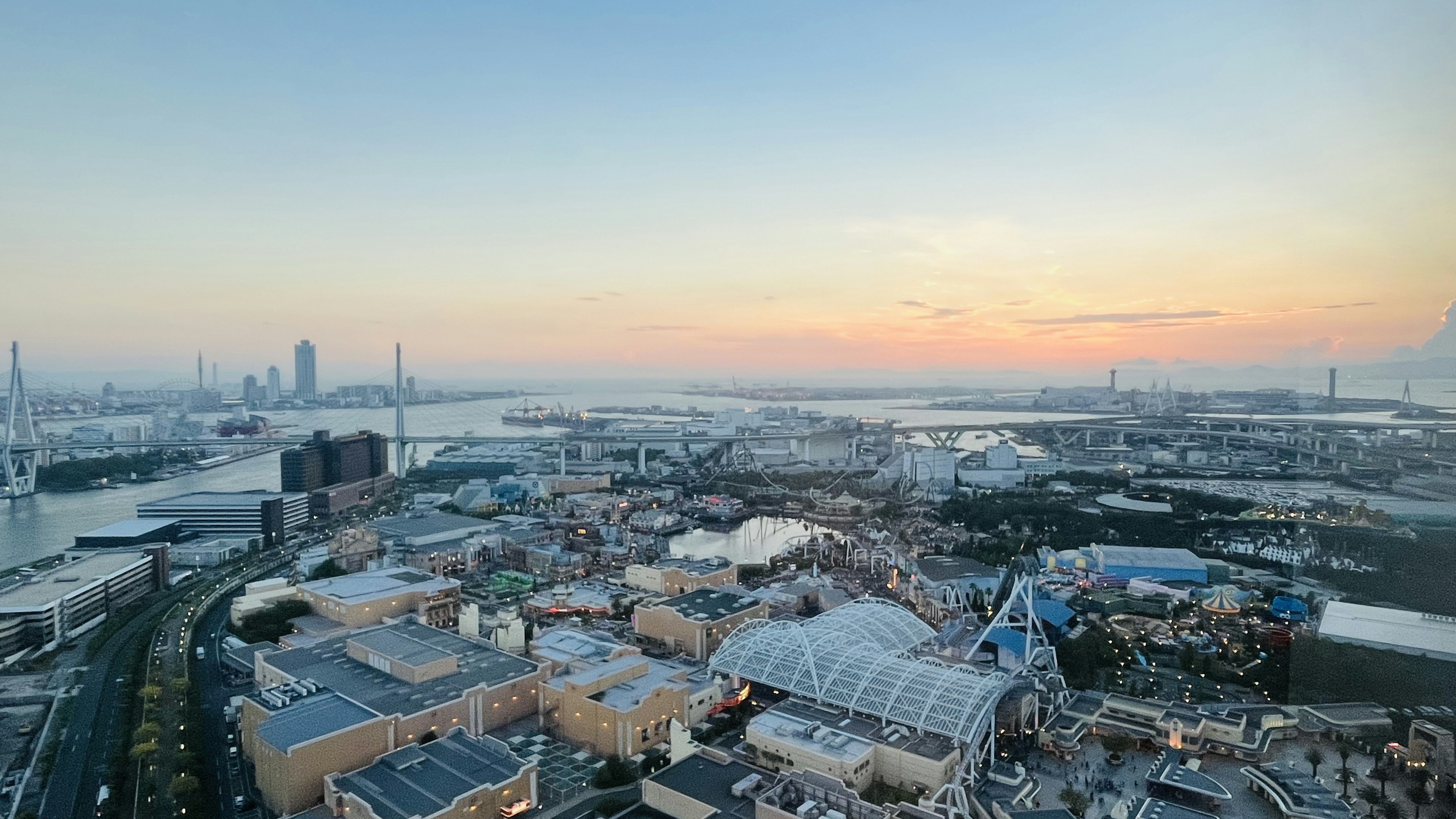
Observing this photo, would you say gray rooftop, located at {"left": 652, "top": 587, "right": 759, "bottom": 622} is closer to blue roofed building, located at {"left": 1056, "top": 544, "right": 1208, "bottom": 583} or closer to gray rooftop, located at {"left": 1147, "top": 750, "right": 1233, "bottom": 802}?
gray rooftop, located at {"left": 1147, "top": 750, "right": 1233, "bottom": 802}

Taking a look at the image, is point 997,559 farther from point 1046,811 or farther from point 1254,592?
point 1046,811

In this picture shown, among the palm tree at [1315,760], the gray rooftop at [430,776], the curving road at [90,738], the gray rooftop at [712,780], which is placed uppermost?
the gray rooftop at [430,776]

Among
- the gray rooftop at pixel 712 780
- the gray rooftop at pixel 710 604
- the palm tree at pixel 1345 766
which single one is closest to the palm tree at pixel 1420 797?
the palm tree at pixel 1345 766

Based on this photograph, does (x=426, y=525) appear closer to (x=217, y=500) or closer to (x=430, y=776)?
(x=217, y=500)

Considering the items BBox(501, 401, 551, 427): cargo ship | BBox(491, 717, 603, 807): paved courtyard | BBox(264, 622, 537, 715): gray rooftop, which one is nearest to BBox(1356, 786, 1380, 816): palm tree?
BBox(491, 717, 603, 807): paved courtyard

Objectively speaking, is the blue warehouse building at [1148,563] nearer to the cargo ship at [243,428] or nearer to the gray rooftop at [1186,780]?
the gray rooftop at [1186,780]
